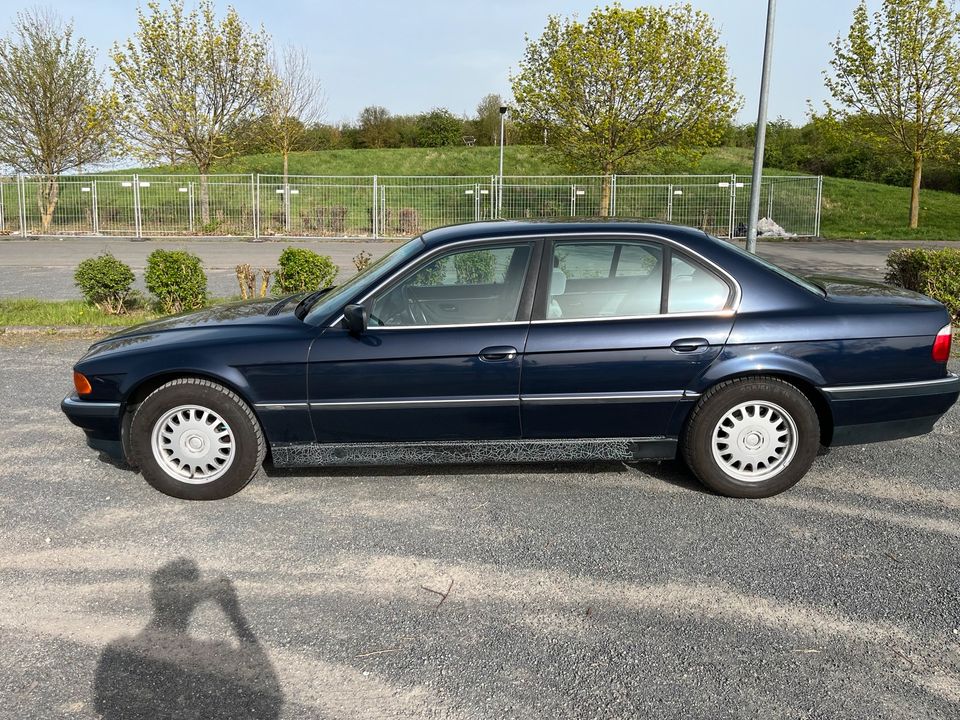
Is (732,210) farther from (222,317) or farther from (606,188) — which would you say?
(222,317)

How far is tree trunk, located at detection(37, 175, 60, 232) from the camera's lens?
28.0 meters

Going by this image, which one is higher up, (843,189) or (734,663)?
(843,189)

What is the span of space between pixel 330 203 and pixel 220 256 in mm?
8235

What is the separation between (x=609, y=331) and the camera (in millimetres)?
4488

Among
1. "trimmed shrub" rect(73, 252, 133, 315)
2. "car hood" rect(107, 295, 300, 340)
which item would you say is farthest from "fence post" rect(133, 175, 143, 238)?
"car hood" rect(107, 295, 300, 340)

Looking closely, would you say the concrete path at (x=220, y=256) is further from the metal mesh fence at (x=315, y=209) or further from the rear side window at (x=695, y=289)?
the rear side window at (x=695, y=289)

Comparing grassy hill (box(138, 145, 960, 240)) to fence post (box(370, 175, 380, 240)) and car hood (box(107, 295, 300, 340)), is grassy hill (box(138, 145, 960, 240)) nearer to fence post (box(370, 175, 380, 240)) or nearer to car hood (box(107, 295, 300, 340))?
fence post (box(370, 175, 380, 240))

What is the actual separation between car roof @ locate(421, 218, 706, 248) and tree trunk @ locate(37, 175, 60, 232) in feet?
89.7


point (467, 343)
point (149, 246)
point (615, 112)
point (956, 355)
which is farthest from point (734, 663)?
point (615, 112)

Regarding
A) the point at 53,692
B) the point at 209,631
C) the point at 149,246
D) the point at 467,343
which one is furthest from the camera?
the point at 149,246

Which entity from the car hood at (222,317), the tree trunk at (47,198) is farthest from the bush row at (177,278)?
the tree trunk at (47,198)

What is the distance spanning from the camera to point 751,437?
4.59m

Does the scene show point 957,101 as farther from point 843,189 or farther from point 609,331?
point 609,331

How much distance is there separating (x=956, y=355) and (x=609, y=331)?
5.56m
